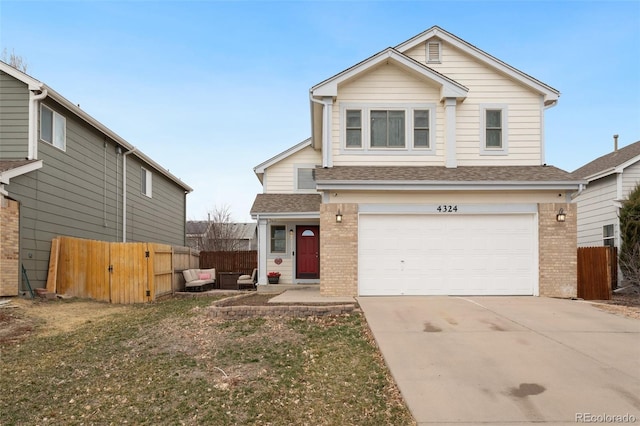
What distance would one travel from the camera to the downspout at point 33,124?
12.9 meters

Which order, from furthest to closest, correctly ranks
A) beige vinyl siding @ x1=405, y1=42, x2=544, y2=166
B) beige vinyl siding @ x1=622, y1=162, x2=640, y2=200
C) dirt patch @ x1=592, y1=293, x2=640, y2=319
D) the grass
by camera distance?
beige vinyl siding @ x1=622, y1=162, x2=640, y2=200 → beige vinyl siding @ x1=405, y1=42, x2=544, y2=166 → dirt patch @ x1=592, y1=293, x2=640, y2=319 → the grass

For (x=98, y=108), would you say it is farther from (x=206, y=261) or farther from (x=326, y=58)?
(x=326, y=58)

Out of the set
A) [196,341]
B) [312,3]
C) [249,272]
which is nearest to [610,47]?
[312,3]

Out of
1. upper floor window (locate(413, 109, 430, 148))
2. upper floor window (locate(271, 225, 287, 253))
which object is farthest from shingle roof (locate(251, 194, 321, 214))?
upper floor window (locate(413, 109, 430, 148))

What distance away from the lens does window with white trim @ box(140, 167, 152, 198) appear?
68.7 feet

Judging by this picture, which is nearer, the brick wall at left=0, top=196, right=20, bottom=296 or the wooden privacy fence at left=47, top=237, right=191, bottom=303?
the brick wall at left=0, top=196, right=20, bottom=296

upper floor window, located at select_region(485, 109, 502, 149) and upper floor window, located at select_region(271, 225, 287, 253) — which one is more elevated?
upper floor window, located at select_region(485, 109, 502, 149)

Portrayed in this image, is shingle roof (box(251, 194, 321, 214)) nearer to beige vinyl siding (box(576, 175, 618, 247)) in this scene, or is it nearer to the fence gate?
the fence gate

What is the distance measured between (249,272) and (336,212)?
11.1 m

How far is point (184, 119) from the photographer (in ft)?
70.8

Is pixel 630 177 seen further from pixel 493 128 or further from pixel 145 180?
pixel 145 180

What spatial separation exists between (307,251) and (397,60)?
777 centimetres

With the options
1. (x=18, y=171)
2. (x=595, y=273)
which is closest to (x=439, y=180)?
(x=595, y=273)

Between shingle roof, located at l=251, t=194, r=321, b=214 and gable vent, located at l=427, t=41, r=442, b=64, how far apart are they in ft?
20.1
